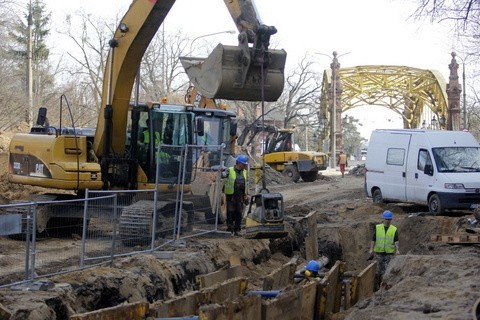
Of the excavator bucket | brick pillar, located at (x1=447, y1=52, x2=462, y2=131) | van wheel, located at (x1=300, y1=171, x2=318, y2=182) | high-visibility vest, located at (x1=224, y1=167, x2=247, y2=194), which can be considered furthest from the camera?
brick pillar, located at (x1=447, y1=52, x2=462, y2=131)

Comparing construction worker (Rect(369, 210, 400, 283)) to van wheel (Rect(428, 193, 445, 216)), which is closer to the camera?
construction worker (Rect(369, 210, 400, 283))

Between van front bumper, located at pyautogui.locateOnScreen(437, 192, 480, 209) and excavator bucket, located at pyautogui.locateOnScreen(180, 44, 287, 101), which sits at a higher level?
excavator bucket, located at pyautogui.locateOnScreen(180, 44, 287, 101)

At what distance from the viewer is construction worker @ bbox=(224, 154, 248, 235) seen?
57.2ft

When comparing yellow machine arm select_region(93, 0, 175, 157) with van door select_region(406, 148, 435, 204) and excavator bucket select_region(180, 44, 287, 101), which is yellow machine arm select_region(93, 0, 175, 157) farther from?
van door select_region(406, 148, 435, 204)

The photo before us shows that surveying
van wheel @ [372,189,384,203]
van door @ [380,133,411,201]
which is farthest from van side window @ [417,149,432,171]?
van wheel @ [372,189,384,203]

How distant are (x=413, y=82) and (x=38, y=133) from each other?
Result: 4250 cm

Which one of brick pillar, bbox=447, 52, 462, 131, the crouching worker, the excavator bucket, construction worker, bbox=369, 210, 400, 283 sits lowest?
the crouching worker

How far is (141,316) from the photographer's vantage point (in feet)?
32.9

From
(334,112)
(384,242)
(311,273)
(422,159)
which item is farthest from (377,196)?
(334,112)

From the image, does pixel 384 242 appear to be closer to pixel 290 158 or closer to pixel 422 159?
pixel 422 159

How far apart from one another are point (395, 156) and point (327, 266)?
4008 mm

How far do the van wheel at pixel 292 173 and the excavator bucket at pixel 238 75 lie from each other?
1084 inches

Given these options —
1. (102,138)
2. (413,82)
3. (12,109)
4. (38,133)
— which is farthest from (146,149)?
(413,82)

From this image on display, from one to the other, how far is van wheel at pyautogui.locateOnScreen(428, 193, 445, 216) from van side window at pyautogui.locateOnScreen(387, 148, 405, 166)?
131 centimetres
